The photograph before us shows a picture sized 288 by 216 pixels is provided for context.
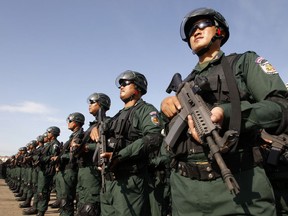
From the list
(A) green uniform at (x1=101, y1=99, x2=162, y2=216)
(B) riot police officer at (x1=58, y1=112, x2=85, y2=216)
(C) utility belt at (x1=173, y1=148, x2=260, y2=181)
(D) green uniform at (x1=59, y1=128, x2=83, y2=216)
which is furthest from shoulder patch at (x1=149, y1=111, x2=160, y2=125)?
(D) green uniform at (x1=59, y1=128, x2=83, y2=216)

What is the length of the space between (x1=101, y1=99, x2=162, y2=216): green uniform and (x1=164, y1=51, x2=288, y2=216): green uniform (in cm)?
187

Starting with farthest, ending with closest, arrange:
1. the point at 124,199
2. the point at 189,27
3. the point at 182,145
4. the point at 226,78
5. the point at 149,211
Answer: the point at 149,211
the point at 124,199
the point at 189,27
the point at 182,145
the point at 226,78

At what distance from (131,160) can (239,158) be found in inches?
97.6

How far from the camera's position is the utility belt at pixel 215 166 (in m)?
2.18

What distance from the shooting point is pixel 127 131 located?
474 centimetres

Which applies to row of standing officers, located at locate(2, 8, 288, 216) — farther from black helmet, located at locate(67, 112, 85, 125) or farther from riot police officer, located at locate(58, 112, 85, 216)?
black helmet, located at locate(67, 112, 85, 125)

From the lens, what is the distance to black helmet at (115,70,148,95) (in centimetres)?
533

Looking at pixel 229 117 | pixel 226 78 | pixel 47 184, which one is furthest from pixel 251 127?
pixel 47 184

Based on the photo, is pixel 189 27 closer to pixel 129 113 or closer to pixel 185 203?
pixel 185 203

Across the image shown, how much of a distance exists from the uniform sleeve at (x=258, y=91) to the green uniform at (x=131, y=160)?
2.19 m

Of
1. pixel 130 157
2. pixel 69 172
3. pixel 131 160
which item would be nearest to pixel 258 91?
pixel 130 157

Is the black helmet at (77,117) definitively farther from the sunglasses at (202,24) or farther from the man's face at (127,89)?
the sunglasses at (202,24)

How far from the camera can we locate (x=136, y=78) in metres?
5.34

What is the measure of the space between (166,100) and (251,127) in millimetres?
724
